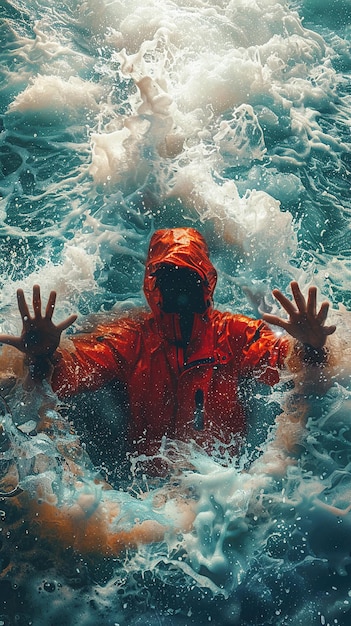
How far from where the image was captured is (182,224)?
5.92m

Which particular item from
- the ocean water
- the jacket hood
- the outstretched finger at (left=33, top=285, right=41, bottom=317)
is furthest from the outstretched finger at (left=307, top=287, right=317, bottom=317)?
the outstretched finger at (left=33, top=285, right=41, bottom=317)

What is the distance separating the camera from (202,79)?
7164mm

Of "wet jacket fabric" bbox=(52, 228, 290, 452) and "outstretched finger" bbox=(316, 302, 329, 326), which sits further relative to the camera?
"wet jacket fabric" bbox=(52, 228, 290, 452)

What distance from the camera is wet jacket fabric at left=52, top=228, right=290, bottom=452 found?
4176 millimetres

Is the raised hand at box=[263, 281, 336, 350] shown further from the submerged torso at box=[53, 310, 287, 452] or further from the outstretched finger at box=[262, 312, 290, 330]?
the submerged torso at box=[53, 310, 287, 452]

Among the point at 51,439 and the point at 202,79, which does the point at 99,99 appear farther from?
the point at 51,439

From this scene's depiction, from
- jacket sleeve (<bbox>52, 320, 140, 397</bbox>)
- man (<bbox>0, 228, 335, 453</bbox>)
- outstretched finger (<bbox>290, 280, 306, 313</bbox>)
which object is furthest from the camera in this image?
man (<bbox>0, 228, 335, 453</bbox>)

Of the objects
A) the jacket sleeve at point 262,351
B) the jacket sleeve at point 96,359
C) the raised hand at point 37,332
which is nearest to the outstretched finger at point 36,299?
the raised hand at point 37,332

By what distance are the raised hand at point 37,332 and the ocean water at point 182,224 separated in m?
0.40

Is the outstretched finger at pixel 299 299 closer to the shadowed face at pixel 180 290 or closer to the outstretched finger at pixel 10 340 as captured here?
the shadowed face at pixel 180 290

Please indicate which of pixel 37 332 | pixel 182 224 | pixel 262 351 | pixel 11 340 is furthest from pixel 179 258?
pixel 182 224

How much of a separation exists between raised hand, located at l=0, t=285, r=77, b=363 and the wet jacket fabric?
343mm

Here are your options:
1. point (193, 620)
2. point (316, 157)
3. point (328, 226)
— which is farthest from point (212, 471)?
point (316, 157)

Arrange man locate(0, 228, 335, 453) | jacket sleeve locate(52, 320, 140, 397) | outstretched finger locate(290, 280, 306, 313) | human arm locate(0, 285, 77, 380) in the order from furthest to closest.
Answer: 1. man locate(0, 228, 335, 453)
2. jacket sleeve locate(52, 320, 140, 397)
3. human arm locate(0, 285, 77, 380)
4. outstretched finger locate(290, 280, 306, 313)
